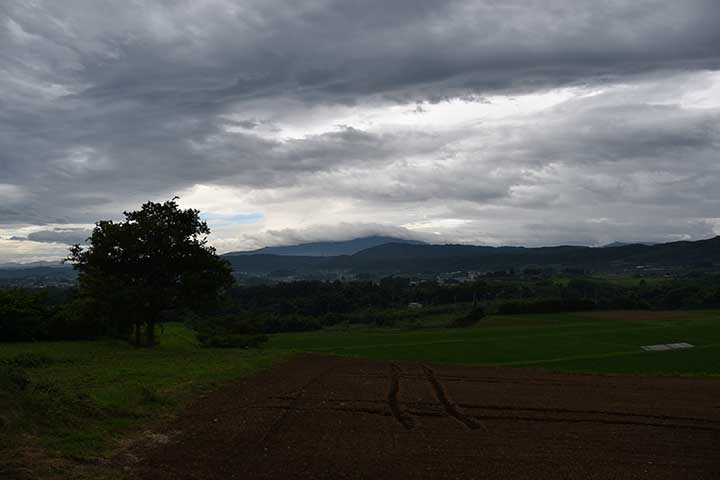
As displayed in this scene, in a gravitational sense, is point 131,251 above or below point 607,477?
above

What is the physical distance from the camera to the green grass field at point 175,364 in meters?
11.4

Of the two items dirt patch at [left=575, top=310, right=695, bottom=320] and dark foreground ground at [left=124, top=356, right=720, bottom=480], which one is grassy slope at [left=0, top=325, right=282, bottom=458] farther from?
dirt patch at [left=575, top=310, right=695, bottom=320]

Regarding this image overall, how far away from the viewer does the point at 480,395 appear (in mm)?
17656

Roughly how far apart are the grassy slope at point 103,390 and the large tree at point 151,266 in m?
3.48

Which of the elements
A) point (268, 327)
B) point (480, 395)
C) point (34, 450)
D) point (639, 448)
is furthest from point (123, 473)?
point (268, 327)

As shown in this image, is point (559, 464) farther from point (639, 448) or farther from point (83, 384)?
point (83, 384)

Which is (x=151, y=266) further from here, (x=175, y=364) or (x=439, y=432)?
(x=439, y=432)

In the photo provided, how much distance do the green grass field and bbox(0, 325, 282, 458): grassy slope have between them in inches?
0.9

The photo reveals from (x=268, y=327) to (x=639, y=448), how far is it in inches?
3211

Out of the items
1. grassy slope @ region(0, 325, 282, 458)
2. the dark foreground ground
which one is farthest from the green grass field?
the dark foreground ground

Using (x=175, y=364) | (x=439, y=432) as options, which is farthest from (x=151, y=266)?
(x=439, y=432)

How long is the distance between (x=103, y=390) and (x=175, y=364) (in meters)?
7.68

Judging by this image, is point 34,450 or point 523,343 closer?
point 34,450

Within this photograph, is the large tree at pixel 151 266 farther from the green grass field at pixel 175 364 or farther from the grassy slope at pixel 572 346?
the grassy slope at pixel 572 346
